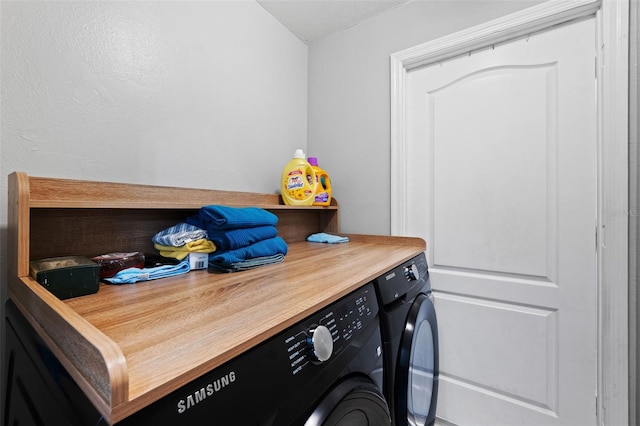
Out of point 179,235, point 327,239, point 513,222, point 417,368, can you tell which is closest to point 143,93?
point 179,235

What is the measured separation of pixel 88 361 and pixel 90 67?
1.01 m

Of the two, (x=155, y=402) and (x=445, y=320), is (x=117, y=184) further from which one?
(x=445, y=320)

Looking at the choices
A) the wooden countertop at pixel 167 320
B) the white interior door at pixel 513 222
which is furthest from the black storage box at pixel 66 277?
the white interior door at pixel 513 222

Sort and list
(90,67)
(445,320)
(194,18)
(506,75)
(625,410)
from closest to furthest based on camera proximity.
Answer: (90,67) → (625,410) → (194,18) → (506,75) → (445,320)

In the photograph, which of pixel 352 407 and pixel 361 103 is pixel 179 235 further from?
pixel 361 103

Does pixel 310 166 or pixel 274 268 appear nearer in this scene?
pixel 274 268

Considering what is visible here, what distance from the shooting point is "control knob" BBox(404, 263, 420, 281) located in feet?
3.57

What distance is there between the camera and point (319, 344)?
1.80 feet

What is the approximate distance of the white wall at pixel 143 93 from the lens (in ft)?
2.69

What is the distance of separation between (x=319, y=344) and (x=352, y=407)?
0.64ft

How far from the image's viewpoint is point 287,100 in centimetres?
180

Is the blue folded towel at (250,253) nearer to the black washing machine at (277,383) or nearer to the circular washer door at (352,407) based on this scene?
the black washing machine at (277,383)

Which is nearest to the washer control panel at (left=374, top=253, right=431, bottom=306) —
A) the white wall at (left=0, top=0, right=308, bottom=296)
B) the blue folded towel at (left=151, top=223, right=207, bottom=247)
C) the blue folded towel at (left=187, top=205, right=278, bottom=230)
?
the blue folded towel at (left=187, top=205, right=278, bottom=230)

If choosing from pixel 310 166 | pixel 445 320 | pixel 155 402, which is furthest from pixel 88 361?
pixel 445 320
